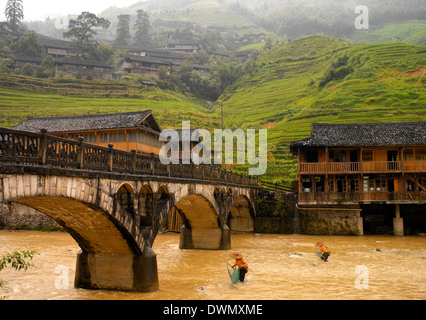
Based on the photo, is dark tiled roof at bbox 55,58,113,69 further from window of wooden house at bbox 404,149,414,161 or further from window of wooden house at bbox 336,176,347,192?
window of wooden house at bbox 404,149,414,161

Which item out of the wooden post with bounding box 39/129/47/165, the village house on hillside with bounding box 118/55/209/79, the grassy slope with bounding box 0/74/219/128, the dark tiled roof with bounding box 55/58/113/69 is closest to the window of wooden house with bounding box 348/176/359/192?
the wooden post with bounding box 39/129/47/165

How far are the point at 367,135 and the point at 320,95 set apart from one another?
39.1 meters

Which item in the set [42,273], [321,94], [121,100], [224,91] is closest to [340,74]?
[321,94]

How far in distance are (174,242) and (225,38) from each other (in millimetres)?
168596

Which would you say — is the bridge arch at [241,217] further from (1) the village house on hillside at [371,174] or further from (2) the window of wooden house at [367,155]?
(2) the window of wooden house at [367,155]

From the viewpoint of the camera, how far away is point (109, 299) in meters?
15.1

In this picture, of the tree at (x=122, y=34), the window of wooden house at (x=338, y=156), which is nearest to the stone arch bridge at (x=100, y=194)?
the window of wooden house at (x=338, y=156)

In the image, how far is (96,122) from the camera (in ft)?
127

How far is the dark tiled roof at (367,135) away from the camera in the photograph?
122 ft

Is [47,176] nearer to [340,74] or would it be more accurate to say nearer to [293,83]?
[340,74]

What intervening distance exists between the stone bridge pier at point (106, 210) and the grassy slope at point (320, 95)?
107 feet

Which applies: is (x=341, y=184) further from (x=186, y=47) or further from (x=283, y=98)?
(x=186, y=47)

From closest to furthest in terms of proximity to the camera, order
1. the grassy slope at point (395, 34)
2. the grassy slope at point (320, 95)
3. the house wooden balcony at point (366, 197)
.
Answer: the house wooden balcony at point (366, 197), the grassy slope at point (320, 95), the grassy slope at point (395, 34)

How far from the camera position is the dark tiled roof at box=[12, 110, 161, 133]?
37.2 metres
